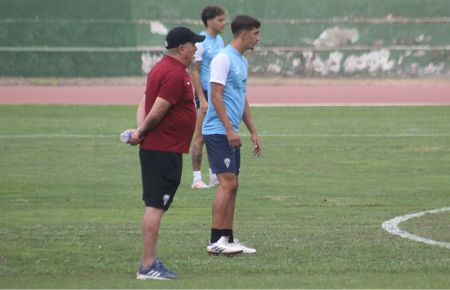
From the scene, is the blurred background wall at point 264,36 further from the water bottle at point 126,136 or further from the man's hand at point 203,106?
the water bottle at point 126,136

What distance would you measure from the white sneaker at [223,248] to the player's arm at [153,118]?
5.18ft

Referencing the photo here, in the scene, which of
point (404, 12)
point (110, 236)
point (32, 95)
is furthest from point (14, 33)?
point (110, 236)

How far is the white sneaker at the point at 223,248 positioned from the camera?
32.7 ft

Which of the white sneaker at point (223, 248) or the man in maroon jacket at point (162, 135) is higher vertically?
the man in maroon jacket at point (162, 135)

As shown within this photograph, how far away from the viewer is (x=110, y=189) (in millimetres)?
14672

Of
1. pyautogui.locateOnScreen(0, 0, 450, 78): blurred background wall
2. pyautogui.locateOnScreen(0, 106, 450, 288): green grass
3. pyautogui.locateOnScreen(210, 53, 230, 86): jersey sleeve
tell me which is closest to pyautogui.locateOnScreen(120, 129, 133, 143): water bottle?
pyautogui.locateOnScreen(0, 106, 450, 288): green grass

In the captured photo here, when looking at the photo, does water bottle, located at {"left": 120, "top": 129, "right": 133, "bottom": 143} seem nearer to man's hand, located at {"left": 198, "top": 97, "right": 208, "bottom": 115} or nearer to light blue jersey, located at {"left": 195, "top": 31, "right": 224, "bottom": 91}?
man's hand, located at {"left": 198, "top": 97, "right": 208, "bottom": 115}

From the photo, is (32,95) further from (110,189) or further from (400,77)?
(110,189)

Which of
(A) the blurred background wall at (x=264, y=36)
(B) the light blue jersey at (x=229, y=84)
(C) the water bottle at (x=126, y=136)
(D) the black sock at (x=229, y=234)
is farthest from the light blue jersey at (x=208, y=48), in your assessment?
(A) the blurred background wall at (x=264, y=36)

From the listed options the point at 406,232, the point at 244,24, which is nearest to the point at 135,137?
the point at 244,24

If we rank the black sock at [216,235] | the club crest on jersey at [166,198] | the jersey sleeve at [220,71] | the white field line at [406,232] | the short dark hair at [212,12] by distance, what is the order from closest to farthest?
the club crest on jersey at [166,198] < the black sock at [216,235] < the jersey sleeve at [220,71] < the white field line at [406,232] < the short dark hair at [212,12]

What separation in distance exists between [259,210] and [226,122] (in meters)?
3.00

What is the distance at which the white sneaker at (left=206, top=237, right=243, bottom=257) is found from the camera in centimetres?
997

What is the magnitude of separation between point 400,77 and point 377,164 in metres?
24.9
